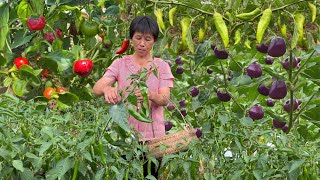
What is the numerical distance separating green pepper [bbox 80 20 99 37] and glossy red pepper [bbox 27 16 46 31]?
8.2 inches

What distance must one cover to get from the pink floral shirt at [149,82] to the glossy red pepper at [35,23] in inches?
24.9

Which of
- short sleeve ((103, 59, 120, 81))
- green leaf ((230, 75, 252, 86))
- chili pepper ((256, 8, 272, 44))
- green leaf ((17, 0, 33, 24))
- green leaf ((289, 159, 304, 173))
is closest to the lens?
green leaf ((289, 159, 304, 173))

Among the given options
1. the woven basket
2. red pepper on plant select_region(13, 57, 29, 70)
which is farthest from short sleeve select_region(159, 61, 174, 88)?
red pepper on plant select_region(13, 57, 29, 70)

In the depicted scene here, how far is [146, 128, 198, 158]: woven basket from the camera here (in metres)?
2.87

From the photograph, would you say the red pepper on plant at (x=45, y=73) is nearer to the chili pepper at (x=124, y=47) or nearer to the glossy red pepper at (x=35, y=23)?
the glossy red pepper at (x=35, y=23)

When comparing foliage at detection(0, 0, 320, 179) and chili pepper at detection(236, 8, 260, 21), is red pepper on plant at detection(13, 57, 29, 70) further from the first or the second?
chili pepper at detection(236, 8, 260, 21)

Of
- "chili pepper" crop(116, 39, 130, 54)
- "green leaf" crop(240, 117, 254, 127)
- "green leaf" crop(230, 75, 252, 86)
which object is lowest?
"green leaf" crop(240, 117, 254, 127)

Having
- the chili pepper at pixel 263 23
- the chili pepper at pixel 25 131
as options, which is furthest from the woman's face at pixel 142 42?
the chili pepper at pixel 25 131

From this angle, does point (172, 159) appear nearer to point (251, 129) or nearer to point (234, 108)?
point (251, 129)

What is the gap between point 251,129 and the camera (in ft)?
10.1

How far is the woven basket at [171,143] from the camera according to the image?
2.87 meters

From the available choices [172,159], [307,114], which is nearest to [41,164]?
[172,159]

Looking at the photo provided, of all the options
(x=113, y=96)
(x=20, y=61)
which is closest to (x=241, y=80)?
(x=113, y=96)

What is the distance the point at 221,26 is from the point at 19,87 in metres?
1.21
